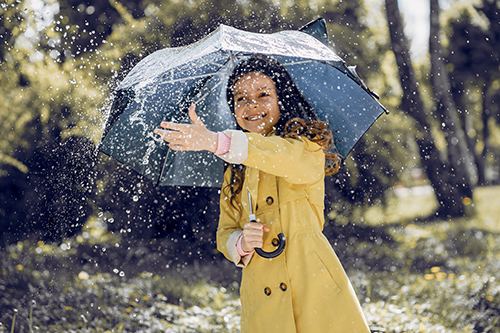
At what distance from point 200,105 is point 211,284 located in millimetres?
4063

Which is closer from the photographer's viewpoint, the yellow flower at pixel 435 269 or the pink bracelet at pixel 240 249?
the pink bracelet at pixel 240 249

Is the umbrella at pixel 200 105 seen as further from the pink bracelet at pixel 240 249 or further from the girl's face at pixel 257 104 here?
the pink bracelet at pixel 240 249

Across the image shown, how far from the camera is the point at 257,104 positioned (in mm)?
2178

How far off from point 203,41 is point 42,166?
6.64 m

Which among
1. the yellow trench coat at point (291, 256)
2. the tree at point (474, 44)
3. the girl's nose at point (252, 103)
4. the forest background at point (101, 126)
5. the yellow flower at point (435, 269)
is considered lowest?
the yellow trench coat at point (291, 256)

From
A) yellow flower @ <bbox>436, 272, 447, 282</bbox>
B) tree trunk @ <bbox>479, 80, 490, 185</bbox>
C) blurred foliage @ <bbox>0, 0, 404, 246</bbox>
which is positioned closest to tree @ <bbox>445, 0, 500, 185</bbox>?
blurred foliage @ <bbox>0, 0, 404, 246</bbox>

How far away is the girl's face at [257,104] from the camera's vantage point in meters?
2.18

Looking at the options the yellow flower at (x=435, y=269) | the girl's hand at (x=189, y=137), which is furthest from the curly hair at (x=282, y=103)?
the yellow flower at (x=435, y=269)

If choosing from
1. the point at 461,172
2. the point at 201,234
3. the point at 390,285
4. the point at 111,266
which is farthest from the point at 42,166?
the point at 461,172

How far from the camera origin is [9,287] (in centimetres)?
612

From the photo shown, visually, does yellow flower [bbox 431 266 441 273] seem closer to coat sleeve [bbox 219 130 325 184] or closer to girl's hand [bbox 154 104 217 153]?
coat sleeve [bbox 219 130 325 184]

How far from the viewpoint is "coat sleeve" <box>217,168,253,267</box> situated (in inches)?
78.6

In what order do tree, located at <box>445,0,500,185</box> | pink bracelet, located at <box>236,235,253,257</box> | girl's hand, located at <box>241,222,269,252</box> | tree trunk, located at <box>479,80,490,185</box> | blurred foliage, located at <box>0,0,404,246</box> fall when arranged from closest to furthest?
1. girl's hand, located at <box>241,222,269,252</box>
2. pink bracelet, located at <box>236,235,253,257</box>
3. blurred foliage, located at <box>0,0,404,246</box>
4. tree, located at <box>445,0,500,185</box>
5. tree trunk, located at <box>479,80,490,185</box>

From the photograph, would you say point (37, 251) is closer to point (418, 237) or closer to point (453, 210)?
point (418, 237)
